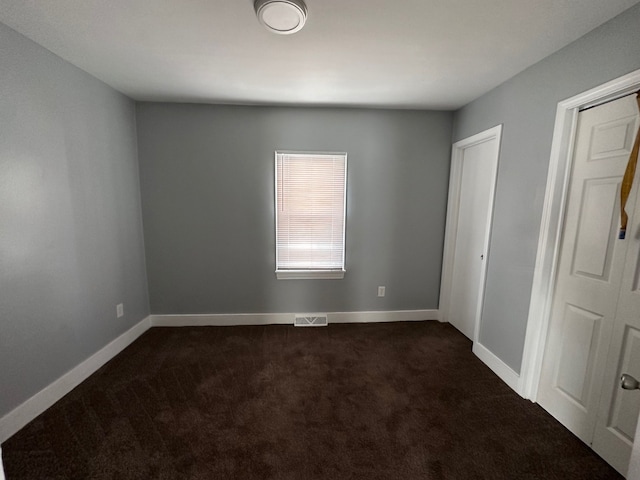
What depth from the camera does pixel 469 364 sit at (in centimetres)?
244

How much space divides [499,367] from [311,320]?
6.10 ft

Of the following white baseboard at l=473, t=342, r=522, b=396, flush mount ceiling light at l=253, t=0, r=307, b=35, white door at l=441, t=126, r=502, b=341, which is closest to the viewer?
flush mount ceiling light at l=253, t=0, r=307, b=35

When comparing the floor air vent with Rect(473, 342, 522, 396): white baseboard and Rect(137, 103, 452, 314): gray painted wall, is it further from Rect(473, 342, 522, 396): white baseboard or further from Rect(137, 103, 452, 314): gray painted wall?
Rect(473, 342, 522, 396): white baseboard

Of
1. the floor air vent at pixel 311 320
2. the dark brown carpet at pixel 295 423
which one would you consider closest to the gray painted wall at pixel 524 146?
the dark brown carpet at pixel 295 423

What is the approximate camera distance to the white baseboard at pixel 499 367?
210cm

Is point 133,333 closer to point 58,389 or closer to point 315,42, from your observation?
point 58,389

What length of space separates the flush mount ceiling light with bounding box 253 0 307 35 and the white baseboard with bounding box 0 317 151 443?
109 inches

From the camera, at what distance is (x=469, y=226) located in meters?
2.88

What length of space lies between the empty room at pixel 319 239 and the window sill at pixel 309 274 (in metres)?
0.02

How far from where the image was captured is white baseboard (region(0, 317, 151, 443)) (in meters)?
1.65

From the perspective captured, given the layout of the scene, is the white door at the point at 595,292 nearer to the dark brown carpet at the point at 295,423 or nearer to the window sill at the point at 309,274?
the dark brown carpet at the point at 295,423

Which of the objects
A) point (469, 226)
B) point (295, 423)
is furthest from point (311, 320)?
point (469, 226)

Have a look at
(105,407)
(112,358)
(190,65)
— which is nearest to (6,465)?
(105,407)

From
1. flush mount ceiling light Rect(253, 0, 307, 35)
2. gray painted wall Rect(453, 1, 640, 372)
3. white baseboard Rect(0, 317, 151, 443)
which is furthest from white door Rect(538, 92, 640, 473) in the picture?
white baseboard Rect(0, 317, 151, 443)
